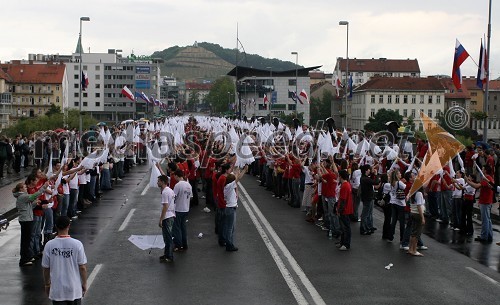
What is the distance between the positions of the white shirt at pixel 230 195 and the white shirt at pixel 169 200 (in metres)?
1.40

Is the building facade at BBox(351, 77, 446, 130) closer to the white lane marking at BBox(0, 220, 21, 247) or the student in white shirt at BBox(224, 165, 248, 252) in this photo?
the white lane marking at BBox(0, 220, 21, 247)

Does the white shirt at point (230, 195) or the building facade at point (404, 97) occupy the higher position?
the building facade at point (404, 97)

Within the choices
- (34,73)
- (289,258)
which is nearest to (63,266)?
(289,258)

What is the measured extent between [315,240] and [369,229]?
6.05ft

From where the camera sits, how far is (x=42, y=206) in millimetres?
13812

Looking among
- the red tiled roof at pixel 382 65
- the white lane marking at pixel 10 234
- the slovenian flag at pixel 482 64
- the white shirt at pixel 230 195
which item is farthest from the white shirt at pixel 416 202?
the red tiled roof at pixel 382 65

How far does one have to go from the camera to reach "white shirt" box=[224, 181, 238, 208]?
47.0ft

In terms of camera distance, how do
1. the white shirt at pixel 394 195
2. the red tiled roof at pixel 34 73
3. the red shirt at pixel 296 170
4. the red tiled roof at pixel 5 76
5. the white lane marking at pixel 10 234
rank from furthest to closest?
1. the red tiled roof at pixel 34 73
2. the red tiled roof at pixel 5 76
3. the red shirt at pixel 296 170
4. the white lane marking at pixel 10 234
5. the white shirt at pixel 394 195

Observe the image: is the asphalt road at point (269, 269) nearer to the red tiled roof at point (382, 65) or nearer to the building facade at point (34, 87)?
the building facade at point (34, 87)

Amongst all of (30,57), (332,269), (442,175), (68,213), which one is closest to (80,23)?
(68,213)

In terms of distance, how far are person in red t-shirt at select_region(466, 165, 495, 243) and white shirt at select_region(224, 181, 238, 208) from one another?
5.66 meters

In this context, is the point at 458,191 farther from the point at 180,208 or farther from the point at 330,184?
the point at 180,208

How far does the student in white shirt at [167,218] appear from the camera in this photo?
13.1m

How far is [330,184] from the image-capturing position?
53.1 ft
